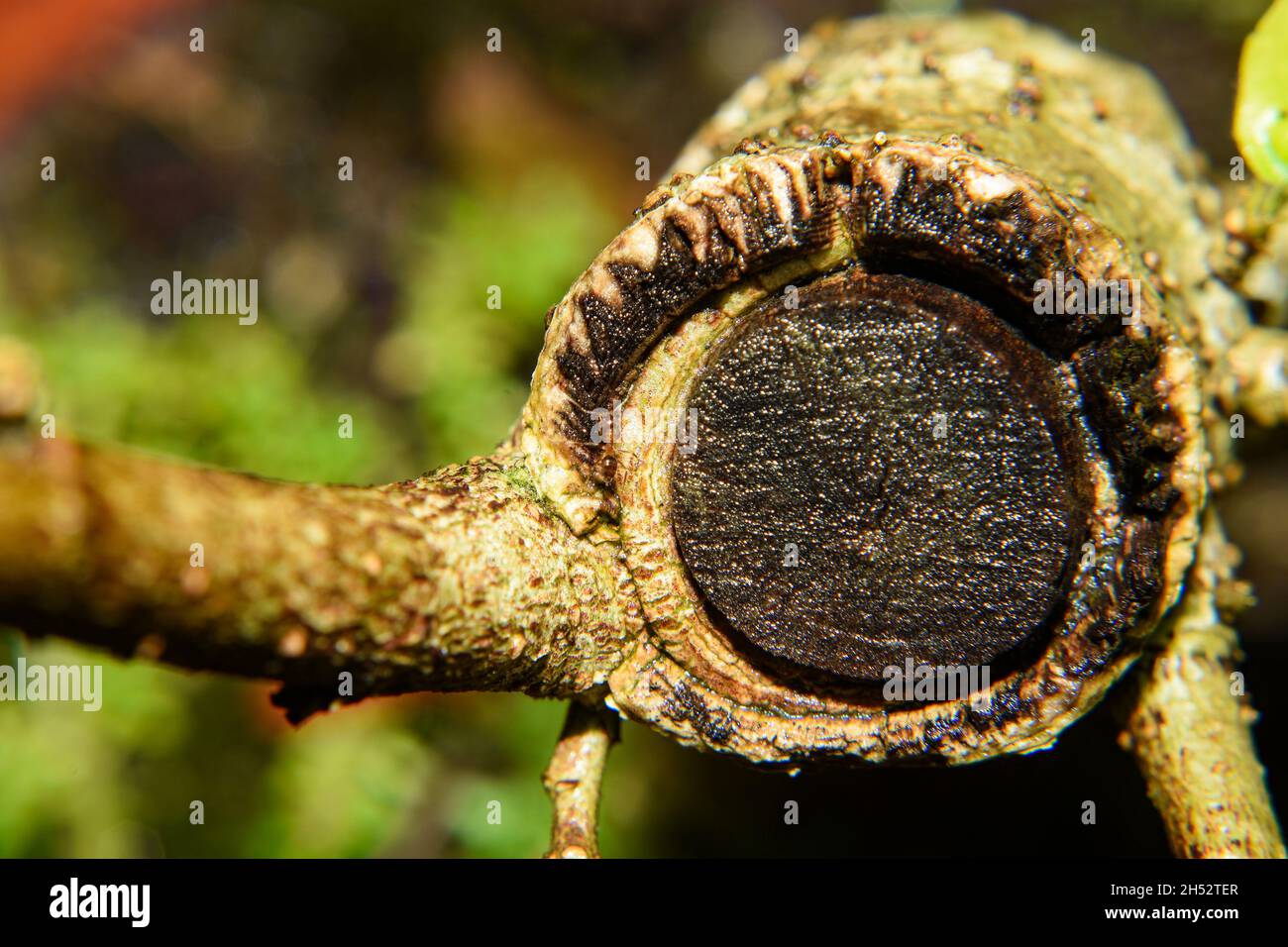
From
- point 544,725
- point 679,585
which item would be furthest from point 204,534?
point 544,725

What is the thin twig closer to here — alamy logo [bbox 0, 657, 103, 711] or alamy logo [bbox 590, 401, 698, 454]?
alamy logo [bbox 590, 401, 698, 454]

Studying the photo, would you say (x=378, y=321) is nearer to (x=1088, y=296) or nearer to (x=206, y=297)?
(x=206, y=297)

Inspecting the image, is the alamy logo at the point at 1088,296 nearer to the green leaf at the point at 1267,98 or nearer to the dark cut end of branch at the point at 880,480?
the dark cut end of branch at the point at 880,480

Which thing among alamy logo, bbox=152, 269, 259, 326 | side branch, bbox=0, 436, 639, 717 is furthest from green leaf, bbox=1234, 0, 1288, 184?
alamy logo, bbox=152, 269, 259, 326
